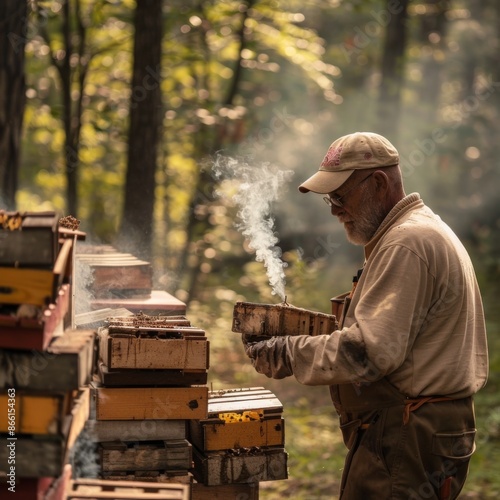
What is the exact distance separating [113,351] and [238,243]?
498 inches

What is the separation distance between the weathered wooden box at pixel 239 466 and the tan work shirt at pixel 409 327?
78 centimetres

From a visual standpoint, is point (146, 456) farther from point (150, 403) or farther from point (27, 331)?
point (27, 331)

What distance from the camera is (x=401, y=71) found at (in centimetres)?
1617

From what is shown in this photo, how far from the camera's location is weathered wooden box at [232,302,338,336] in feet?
13.1

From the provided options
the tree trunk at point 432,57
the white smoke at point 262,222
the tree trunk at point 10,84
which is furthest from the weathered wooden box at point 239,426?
the tree trunk at point 432,57

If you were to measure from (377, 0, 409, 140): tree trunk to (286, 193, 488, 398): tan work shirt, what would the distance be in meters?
12.7

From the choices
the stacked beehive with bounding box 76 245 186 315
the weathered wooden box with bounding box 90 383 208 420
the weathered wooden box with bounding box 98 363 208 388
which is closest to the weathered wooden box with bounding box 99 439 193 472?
the weathered wooden box with bounding box 90 383 208 420

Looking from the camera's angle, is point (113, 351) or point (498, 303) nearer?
point (113, 351)

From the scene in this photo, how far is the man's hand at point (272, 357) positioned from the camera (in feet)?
12.7

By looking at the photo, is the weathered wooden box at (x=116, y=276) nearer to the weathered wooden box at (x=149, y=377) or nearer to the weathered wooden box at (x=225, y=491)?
the weathered wooden box at (x=149, y=377)

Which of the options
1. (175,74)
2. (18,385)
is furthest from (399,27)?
(18,385)

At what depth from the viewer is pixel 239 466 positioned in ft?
14.1

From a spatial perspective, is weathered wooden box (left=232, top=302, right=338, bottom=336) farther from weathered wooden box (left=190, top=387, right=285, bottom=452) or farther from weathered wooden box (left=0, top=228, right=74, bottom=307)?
weathered wooden box (left=0, top=228, right=74, bottom=307)

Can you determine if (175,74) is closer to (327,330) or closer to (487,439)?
A: (487,439)
